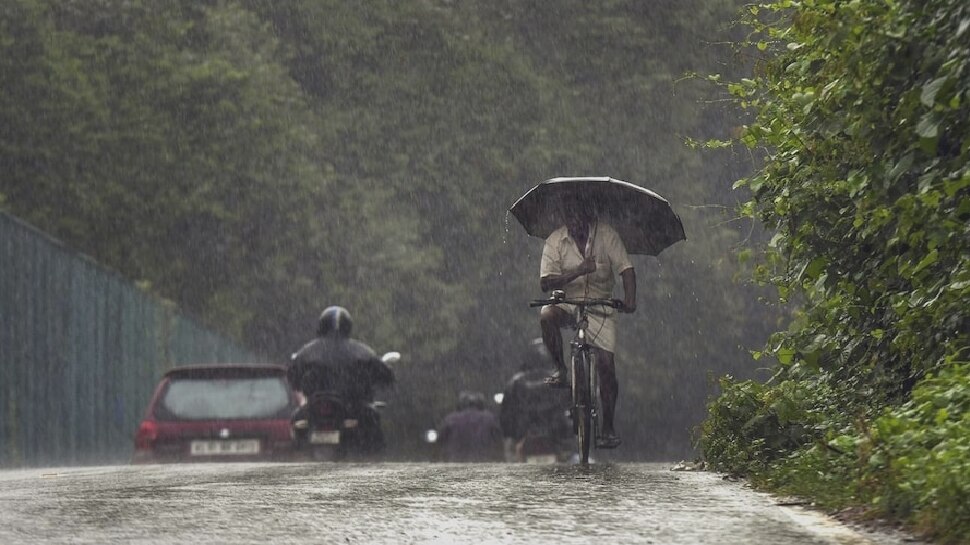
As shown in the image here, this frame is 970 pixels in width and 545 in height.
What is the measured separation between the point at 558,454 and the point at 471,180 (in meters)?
15.7

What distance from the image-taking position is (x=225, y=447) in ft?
62.0

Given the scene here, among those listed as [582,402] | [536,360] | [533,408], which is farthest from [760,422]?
[536,360]

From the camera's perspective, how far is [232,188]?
3216 centimetres

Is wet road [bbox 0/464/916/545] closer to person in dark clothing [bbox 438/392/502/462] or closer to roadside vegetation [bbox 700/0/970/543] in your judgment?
roadside vegetation [bbox 700/0/970/543]

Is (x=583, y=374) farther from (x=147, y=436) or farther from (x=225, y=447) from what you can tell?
(x=147, y=436)

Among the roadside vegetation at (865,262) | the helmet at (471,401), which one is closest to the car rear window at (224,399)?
the helmet at (471,401)

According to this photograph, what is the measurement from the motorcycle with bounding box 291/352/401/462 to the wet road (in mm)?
6808

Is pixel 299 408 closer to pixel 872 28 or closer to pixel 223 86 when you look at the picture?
pixel 872 28

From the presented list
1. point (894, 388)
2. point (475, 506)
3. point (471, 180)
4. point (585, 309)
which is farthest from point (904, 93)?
point (471, 180)

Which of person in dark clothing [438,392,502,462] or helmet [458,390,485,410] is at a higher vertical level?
helmet [458,390,485,410]

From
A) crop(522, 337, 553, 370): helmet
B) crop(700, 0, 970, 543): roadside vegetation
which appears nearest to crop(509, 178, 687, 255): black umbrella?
crop(700, 0, 970, 543): roadside vegetation

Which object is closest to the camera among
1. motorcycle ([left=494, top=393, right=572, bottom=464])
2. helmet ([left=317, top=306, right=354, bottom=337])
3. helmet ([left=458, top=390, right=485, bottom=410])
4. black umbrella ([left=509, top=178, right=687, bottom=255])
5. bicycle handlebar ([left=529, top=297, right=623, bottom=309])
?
bicycle handlebar ([left=529, top=297, right=623, bottom=309])

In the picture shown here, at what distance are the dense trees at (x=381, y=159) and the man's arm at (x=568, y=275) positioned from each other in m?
18.3

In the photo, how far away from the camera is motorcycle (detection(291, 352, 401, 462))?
18.8m
